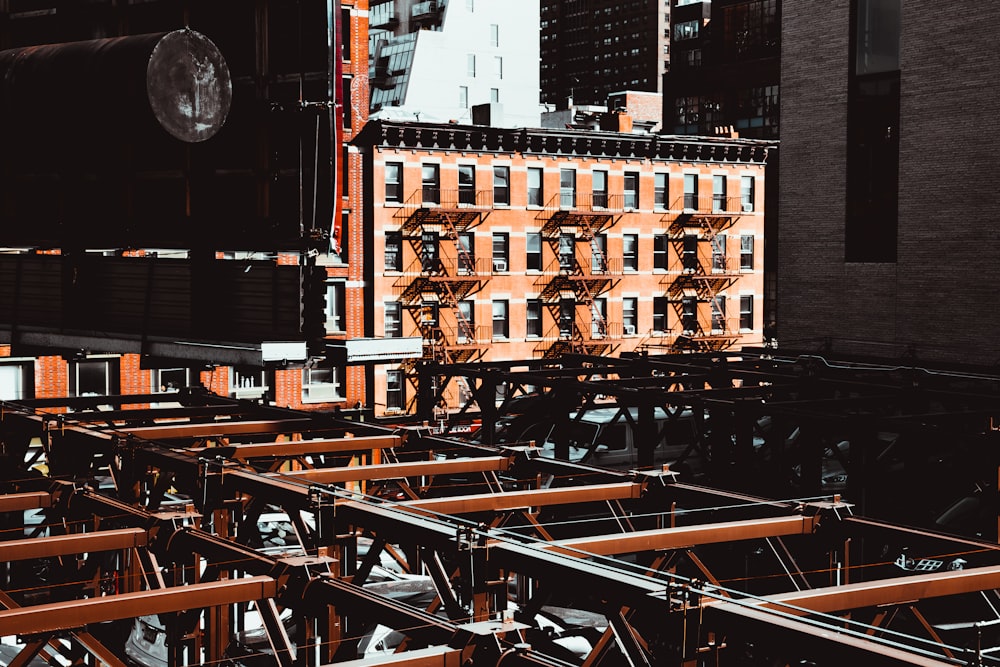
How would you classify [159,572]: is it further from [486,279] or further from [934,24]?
[486,279]

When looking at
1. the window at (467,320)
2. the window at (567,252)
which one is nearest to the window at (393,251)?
the window at (467,320)

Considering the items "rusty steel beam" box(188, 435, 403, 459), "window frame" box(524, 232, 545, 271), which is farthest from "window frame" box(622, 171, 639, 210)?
"rusty steel beam" box(188, 435, 403, 459)

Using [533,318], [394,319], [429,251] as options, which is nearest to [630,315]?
[533,318]

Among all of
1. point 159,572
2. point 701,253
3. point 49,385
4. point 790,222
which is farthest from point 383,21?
point 159,572

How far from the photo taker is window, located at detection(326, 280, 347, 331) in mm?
51719

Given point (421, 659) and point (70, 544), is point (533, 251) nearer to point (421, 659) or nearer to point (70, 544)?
point (70, 544)

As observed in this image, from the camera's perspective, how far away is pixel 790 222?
3838 cm

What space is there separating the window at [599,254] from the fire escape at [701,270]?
437 centimetres

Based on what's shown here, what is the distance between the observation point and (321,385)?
51969 mm

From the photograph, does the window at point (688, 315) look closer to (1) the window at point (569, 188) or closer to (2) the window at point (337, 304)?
(1) the window at point (569, 188)

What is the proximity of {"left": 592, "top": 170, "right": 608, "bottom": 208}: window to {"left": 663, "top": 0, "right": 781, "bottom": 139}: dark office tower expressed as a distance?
33.4 meters

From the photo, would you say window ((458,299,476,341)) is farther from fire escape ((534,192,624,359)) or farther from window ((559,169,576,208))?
window ((559,169,576,208))

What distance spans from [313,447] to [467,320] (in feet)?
120

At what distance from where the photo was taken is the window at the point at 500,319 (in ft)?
187
